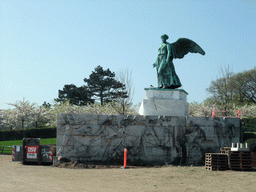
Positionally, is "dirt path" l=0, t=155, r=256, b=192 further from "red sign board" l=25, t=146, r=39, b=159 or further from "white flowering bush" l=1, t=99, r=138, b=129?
"white flowering bush" l=1, t=99, r=138, b=129

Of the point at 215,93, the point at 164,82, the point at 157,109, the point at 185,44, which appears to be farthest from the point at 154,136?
the point at 215,93

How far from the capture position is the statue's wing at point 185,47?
57.1 ft

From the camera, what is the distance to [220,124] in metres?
15.2

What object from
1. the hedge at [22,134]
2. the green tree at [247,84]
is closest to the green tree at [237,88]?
the green tree at [247,84]

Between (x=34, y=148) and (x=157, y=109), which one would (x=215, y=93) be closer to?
(x=157, y=109)

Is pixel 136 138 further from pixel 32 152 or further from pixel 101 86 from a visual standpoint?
pixel 101 86

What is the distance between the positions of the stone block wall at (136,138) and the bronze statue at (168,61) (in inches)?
101

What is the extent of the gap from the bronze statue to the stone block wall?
258cm

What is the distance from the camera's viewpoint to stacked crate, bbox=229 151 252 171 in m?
12.3

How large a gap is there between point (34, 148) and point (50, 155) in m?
0.86

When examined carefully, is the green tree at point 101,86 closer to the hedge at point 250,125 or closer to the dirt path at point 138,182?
the hedge at point 250,125

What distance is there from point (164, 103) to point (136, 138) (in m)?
2.56

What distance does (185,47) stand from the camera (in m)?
17.5

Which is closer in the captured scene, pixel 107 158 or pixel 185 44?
pixel 107 158
